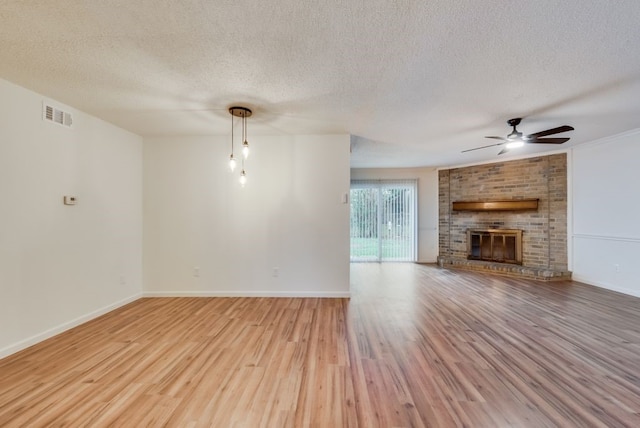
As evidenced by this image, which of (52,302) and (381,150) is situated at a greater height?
(381,150)

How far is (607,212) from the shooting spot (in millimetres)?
4453

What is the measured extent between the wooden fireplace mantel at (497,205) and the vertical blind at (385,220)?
1182 millimetres

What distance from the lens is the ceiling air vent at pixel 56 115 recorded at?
2.73m

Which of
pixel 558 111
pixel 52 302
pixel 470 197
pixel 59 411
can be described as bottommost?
pixel 59 411

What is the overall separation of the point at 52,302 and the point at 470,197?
7.50 m

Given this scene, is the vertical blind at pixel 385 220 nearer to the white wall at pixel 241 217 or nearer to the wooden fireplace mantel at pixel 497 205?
the wooden fireplace mantel at pixel 497 205

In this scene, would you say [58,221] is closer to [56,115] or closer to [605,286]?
[56,115]

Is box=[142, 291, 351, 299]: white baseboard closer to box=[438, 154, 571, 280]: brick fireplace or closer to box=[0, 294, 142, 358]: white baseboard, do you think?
box=[0, 294, 142, 358]: white baseboard

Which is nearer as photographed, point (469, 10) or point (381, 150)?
point (469, 10)

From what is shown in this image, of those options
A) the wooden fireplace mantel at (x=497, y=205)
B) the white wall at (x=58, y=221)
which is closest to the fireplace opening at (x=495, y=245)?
the wooden fireplace mantel at (x=497, y=205)

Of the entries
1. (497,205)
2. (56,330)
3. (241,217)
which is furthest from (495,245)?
(56,330)

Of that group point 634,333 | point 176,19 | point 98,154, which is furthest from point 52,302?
point 634,333

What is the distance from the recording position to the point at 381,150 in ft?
16.9

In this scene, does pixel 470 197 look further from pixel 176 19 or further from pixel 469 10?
pixel 176 19
